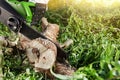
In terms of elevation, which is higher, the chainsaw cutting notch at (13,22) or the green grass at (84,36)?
the chainsaw cutting notch at (13,22)

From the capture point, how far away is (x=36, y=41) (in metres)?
3.57

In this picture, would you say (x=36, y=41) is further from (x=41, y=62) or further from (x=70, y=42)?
(x=70, y=42)

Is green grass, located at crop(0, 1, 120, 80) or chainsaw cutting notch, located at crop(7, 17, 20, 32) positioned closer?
chainsaw cutting notch, located at crop(7, 17, 20, 32)

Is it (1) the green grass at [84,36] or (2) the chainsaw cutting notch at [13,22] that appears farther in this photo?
(1) the green grass at [84,36]

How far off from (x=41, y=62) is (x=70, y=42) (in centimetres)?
112

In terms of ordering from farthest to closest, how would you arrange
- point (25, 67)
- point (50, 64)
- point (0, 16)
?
1. point (25, 67)
2. point (0, 16)
3. point (50, 64)

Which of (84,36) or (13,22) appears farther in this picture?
(84,36)

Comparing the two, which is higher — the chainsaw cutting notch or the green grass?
the chainsaw cutting notch

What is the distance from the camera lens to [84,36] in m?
4.79

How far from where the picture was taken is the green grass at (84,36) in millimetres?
3922

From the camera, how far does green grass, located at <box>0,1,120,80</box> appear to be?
3.92m

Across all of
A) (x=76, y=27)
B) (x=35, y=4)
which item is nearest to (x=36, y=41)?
(x=76, y=27)

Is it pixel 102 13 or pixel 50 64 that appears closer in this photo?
pixel 50 64

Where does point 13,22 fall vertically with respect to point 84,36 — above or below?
above
